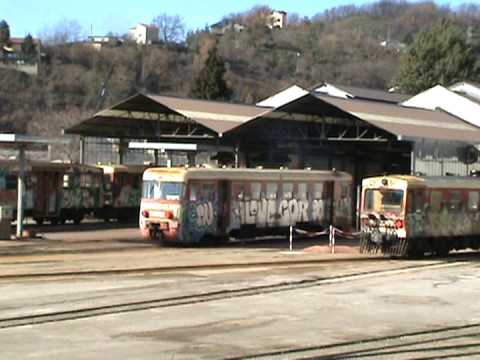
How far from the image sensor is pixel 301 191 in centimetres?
3900

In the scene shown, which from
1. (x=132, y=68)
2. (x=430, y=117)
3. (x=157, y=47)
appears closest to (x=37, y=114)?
(x=132, y=68)

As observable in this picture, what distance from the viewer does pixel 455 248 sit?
33219 mm

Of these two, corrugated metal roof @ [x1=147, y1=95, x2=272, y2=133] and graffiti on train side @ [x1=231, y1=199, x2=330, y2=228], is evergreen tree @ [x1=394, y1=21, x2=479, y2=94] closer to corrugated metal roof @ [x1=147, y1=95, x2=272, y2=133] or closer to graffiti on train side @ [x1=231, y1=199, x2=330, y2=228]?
corrugated metal roof @ [x1=147, y1=95, x2=272, y2=133]

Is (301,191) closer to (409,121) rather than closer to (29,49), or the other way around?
(409,121)

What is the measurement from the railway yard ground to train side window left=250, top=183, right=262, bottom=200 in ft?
19.6

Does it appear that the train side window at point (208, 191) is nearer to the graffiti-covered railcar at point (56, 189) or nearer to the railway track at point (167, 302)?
the graffiti-covered railcar at point (56, 189)

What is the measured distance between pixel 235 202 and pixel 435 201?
8.32 metres

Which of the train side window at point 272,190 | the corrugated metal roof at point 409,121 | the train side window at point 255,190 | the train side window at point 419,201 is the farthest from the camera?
the corrugated metal roof at point 409,121

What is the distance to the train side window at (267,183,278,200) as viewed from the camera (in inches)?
1471

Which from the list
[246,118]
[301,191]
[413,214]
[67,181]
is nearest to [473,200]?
[413,214]

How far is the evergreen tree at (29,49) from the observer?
5192 inches

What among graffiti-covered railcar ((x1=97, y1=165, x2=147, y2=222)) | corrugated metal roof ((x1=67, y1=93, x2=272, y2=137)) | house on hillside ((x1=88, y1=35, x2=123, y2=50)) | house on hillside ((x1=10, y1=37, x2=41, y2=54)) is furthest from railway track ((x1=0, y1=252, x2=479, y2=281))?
house on hillside ((x1=88, y1=35, x2=123, y2=50))

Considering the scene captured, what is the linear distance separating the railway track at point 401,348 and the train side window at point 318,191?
2519cm

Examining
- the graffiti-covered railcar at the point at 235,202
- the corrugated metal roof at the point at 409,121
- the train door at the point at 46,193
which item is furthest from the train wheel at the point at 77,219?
the corrugated metal roof at the point at 409,121
